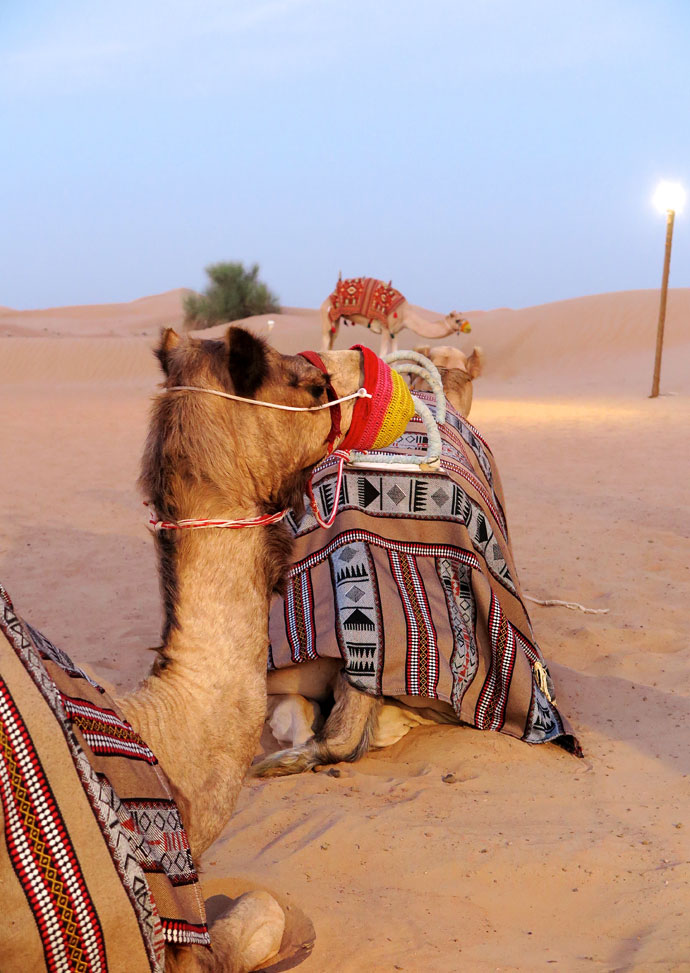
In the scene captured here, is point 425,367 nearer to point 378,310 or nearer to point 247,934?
point 247,934

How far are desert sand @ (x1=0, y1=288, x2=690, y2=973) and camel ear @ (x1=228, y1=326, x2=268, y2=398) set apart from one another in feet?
5.18

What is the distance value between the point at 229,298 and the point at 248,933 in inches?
1253

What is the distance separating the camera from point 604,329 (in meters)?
25.2

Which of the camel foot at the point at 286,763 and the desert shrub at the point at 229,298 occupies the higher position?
the desert shrub at the point at 229,298

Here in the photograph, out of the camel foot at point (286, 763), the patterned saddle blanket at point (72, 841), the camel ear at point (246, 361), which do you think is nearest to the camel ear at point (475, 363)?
the camel foot at point (286, 763)

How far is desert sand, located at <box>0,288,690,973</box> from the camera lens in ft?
8.89

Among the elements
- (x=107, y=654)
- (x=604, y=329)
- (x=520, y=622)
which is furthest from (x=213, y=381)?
(x=604, y=329)

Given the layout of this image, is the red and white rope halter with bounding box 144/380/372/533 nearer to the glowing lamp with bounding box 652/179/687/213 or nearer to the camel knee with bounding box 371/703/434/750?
the camel knee with bounding box 371/703/434/750

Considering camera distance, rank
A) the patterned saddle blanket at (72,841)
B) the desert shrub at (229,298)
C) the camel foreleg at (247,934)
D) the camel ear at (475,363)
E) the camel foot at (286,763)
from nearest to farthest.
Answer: the patterned saddle blanket at (72,841)
the camel foreleg at (247,934)
the camel foot at (286,763)
the camel ear at (475,363)
the desert shrub at (229,298)

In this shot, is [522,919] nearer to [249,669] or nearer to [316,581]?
[249,669]

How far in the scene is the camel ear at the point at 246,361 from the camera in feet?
5.88

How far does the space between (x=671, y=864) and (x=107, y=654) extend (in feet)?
10.2

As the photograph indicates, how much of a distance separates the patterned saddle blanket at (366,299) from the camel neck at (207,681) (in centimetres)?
1641

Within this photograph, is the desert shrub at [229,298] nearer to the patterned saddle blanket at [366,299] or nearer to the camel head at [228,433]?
the patterned saddle blanket at [366,299]
